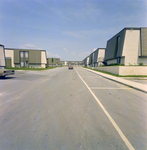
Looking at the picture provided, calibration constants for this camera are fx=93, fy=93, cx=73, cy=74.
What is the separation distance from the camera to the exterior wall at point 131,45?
22312 millimetres

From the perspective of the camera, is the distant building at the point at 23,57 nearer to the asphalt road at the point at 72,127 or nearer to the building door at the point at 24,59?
the building door at the point at 24,59

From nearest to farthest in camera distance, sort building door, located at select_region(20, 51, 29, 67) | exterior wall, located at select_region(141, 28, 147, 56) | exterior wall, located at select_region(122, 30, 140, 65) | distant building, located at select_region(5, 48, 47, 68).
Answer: exterior wall, located at select_region(141, 28, 147, 56), exterior wall, located at select_region(122, 30, 140, 65), distant building, located at select_region(5, 48, 47, 68), building door, located at select_region(20, 51, 29, 67)

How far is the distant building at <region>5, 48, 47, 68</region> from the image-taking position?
4616 cm

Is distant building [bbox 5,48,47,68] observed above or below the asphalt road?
above

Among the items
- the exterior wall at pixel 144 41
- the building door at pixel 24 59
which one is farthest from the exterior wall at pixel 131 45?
the building door at pixel 24 59

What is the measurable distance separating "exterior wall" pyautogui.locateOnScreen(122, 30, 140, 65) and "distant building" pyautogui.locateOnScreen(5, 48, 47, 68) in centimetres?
3811

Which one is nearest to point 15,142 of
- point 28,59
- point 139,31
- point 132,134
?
point 132,134

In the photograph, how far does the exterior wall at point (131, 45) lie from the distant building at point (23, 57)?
38.1 metres

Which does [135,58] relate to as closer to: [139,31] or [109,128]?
[139,31]

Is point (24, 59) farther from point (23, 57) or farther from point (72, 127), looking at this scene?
point (72, 127)

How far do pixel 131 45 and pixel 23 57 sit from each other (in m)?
45.9

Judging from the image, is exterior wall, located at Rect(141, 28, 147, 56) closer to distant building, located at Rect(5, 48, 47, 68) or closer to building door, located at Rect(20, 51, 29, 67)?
distant building, located at Rect(5, 48, 47, 68)

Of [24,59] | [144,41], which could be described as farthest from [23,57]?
[144,41]

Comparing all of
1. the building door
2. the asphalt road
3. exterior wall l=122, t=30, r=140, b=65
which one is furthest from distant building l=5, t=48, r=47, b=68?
the asphalt road
